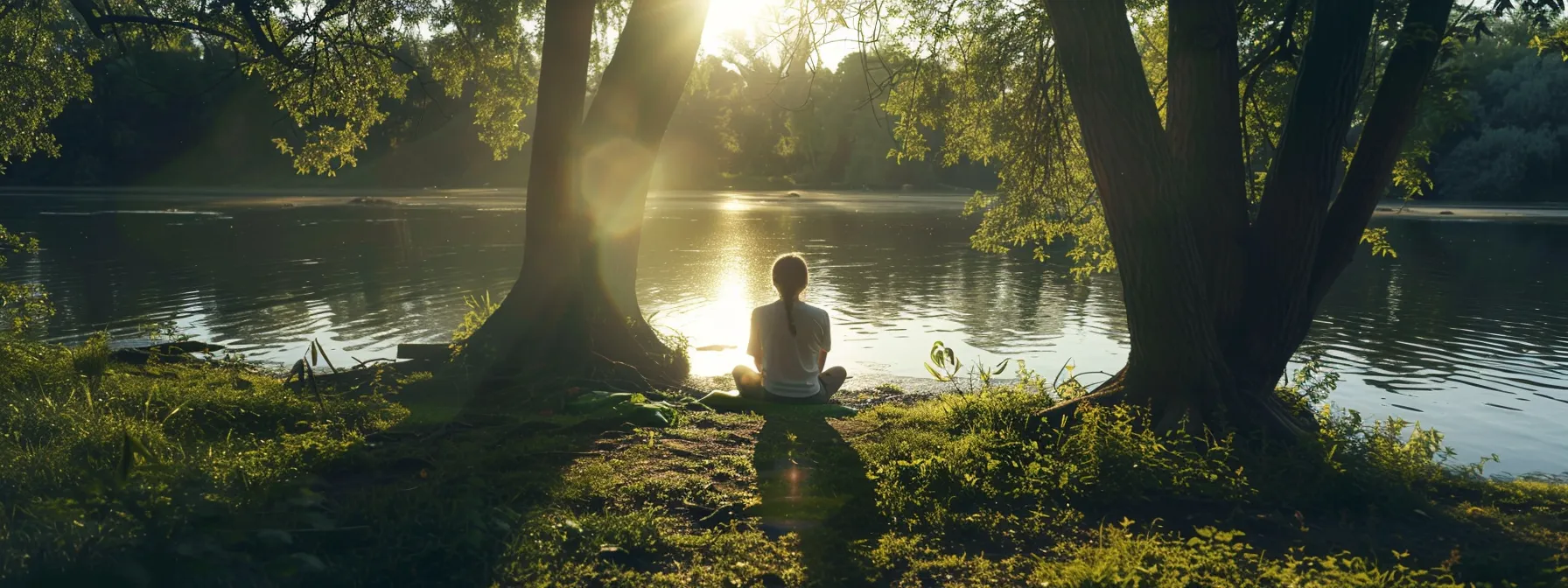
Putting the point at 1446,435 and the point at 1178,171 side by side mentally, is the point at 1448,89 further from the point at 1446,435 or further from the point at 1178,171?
the point at 1446,435

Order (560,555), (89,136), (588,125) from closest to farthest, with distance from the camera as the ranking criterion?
(560,555) < (588,125) < (89,136)

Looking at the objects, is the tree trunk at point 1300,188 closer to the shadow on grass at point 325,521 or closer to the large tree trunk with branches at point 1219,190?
the large tree trunk with branches at point 1219,190

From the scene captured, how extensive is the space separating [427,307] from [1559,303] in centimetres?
2316

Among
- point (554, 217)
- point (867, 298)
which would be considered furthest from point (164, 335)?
point (867, 298)

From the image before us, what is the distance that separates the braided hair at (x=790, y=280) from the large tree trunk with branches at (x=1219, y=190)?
2078 millimetres

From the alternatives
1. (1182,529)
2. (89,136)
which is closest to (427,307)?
Result: (1182,529)

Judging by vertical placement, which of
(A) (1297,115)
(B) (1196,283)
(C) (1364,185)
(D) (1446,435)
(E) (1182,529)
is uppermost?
(A) (1297,115)

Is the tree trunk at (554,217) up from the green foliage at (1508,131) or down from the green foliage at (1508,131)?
down

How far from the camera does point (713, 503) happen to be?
5582 millimetres

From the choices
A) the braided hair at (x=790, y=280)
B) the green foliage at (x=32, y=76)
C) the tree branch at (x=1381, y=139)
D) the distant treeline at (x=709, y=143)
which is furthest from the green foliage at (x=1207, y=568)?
the distant treeline at (x=709, y=143)

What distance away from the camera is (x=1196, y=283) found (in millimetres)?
6914

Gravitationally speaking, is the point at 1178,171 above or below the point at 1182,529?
above

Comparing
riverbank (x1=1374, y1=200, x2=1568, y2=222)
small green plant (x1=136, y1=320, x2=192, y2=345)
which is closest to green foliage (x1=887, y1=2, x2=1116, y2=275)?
small green plant (x1=136, y1=320, x2=192, y2=345)

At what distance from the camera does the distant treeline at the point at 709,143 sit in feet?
201
